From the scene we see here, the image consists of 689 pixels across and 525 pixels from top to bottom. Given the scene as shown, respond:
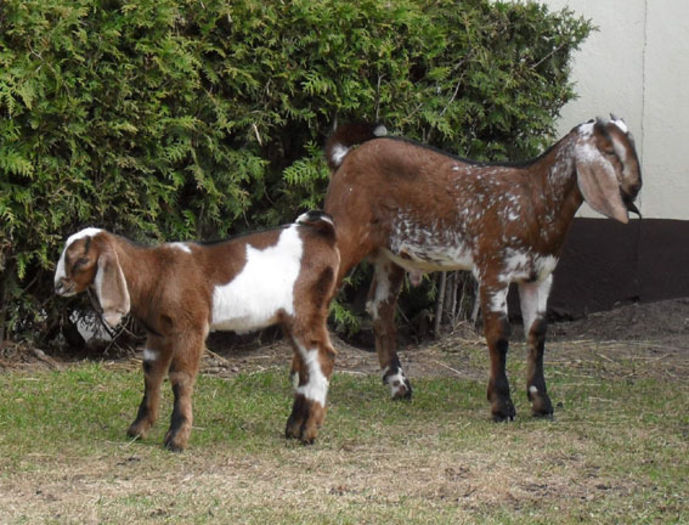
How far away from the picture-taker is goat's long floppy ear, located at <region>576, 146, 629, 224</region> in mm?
7355

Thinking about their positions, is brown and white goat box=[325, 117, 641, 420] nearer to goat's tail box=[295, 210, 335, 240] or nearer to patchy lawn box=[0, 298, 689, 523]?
patchy lawn box=[0, 298, 689, 523]

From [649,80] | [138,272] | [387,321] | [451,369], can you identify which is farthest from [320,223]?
[649,80]

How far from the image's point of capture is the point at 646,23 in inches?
440

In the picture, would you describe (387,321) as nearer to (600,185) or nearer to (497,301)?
(497,301)

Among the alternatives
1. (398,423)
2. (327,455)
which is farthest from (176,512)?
(398,423)

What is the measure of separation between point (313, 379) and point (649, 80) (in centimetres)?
575

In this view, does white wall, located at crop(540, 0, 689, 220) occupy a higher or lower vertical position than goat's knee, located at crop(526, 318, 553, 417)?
higher

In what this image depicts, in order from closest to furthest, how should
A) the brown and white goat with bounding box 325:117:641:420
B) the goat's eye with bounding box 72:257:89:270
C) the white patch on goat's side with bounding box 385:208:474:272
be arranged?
the goat's eye with bounding box 72:257:89:270
the brown and white goat with bounding box 325:117:641:420
the white patch on goat's side with bounding box 385:208:474:272

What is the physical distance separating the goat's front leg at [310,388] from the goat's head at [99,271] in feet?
3.24

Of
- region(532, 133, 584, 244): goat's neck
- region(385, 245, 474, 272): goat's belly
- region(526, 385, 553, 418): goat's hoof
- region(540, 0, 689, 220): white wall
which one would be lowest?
region(526, 385, 553, 418): goat's hoof

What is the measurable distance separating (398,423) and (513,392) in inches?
51.9

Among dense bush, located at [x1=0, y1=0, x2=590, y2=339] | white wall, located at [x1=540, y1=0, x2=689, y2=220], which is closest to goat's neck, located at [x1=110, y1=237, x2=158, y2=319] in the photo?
dense bush, located at [x1=0, y1=0, x2=590, y2=339]

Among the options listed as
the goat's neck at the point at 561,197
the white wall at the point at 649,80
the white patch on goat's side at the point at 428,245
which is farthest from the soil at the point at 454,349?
the goat's neck at the point at 561,197

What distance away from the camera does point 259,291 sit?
6.66m
